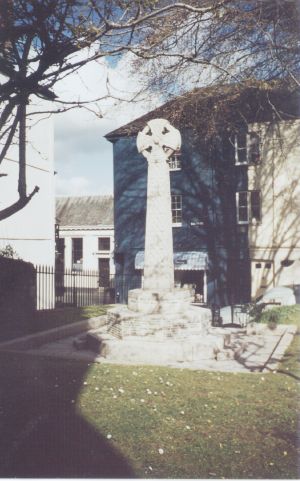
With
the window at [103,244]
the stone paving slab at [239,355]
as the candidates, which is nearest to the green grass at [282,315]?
the stone paving slab at [239,355]

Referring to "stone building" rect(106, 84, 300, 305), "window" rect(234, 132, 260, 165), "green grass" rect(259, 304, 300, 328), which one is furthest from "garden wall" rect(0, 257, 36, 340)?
"window" rect(234, 132, 260, 165)

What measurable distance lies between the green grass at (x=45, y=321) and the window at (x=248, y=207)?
10.6m

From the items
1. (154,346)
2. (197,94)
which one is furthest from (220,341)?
(197,94)

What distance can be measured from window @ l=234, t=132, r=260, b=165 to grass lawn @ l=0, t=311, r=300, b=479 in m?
16.4

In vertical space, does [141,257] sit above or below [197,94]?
below

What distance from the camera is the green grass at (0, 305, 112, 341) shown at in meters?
10.2

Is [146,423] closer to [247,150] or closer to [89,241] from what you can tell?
[247,150]

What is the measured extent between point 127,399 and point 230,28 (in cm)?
1051

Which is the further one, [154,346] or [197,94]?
[197,94]

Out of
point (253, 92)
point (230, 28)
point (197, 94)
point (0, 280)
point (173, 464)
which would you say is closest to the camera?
point (173, 464)

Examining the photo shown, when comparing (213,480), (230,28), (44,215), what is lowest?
(213,480)

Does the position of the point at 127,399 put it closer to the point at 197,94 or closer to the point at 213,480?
the point at 213,480

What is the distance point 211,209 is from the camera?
2291cm

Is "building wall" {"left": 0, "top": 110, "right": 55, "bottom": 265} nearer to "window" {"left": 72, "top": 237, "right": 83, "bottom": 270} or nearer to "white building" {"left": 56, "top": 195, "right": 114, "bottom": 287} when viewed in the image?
"white building" {"left": 56, "top": 195, "right": 114, "bottom": 287}
